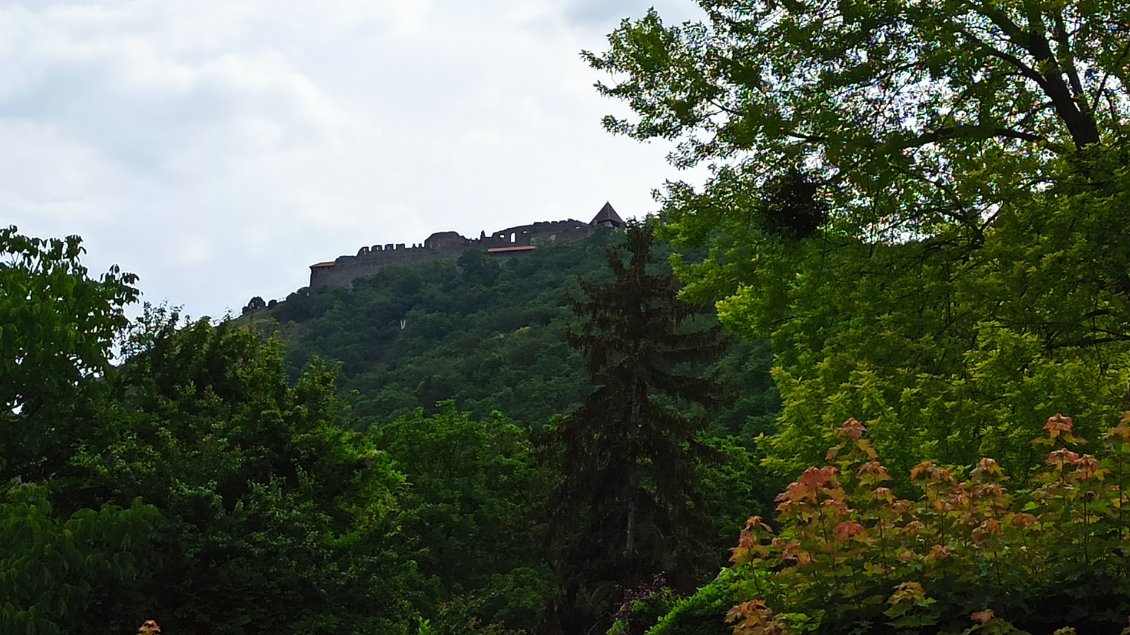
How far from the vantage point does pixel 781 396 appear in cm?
1659

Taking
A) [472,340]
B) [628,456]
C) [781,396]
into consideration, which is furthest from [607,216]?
[781,396]

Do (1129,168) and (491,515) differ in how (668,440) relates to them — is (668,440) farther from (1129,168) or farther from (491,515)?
(1129,168)

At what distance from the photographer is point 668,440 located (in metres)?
30.3

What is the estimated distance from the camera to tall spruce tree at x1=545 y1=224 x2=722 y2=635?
93.1 feet

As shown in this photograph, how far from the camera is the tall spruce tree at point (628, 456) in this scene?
93.1ft

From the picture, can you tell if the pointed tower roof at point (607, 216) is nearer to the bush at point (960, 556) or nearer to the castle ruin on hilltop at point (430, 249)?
the castle ruin on hilltop at point (430, 249)

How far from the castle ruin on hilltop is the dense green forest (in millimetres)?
125541

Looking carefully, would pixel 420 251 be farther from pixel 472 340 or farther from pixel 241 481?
pixel 241 481

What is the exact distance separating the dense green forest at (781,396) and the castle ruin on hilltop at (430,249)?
12554 centimetres

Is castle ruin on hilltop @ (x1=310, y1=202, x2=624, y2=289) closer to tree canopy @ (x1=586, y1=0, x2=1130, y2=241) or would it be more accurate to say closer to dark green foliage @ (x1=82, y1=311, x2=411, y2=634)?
dark green foliage @ (x1=82, y1=311, x2=411, y2=634)

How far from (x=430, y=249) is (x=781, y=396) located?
14585 centimetres

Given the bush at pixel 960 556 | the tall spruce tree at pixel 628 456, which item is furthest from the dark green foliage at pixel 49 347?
the bush at pixel 960 556

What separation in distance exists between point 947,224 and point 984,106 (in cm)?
138

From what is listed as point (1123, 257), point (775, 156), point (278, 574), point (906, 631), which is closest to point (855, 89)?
point (775, 156)
